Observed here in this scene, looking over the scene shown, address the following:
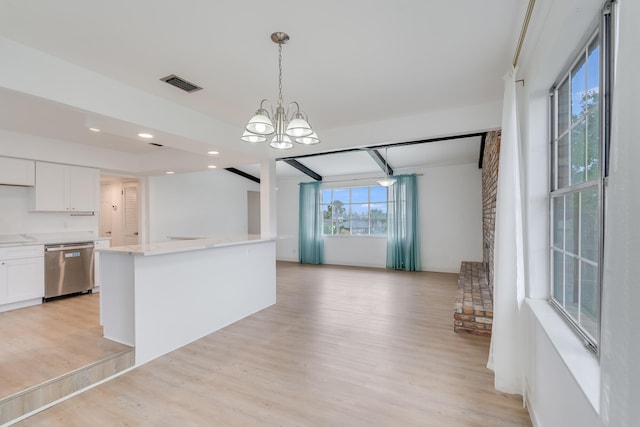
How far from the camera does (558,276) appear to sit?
1894 mm

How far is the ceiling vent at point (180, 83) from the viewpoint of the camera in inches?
103

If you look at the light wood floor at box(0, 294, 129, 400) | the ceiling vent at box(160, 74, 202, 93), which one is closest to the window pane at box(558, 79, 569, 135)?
the ceiling vent at box(160, 74, 202, 93)

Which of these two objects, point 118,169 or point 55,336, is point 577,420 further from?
point 118,169

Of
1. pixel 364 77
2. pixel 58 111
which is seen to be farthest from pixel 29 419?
pixel 364 77

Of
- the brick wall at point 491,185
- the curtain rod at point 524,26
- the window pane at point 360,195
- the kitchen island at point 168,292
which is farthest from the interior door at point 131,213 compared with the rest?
the curtain rod at point 524,26

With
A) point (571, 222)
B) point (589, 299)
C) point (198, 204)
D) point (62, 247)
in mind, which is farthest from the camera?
point (198, 204)

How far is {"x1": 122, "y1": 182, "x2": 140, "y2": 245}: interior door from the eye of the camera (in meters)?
6.28

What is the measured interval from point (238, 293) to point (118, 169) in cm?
331

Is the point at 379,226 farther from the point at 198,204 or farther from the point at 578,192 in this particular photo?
the point at 578,192

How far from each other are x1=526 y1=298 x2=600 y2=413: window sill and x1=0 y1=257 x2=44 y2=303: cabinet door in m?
5.67

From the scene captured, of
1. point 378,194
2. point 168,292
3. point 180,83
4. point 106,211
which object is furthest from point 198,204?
point 180,83

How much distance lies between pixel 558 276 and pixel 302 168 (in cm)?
624

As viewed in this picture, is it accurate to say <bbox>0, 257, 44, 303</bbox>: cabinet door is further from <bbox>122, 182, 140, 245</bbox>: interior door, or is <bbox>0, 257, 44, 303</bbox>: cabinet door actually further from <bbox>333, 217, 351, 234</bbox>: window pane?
<bbox>333, 217, 351, 234</bbox>: window pane

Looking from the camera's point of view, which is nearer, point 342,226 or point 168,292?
point 168,292
